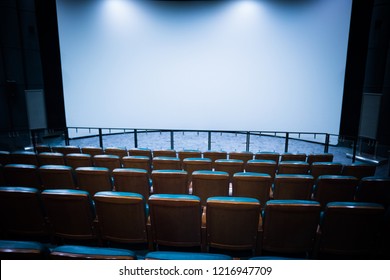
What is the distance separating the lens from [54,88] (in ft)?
33.3

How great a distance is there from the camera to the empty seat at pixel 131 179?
10.5ft

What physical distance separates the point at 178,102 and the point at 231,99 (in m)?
2.09

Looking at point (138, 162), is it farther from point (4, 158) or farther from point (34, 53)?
point (34, 53)

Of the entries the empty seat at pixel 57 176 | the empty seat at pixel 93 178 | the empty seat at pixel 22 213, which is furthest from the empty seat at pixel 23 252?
the empty seat at pixel 57 176

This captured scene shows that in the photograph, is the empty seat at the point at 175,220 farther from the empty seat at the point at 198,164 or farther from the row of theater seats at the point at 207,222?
the empty seat at the point at 198,164

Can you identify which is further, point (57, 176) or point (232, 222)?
point (57, 176)

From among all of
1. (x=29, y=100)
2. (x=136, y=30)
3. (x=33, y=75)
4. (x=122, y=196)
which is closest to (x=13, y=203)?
(x=122, y=196)

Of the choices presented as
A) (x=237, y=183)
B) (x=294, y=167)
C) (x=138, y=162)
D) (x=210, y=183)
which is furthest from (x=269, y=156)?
(x=138, y=162)

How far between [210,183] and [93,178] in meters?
1.48

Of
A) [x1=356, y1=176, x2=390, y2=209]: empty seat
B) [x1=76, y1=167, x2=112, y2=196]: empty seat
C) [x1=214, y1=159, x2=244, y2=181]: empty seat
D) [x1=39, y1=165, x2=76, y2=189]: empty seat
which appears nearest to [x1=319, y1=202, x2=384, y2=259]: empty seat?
[x1=356, y1=176, x2=390, y2=209]: empty seat

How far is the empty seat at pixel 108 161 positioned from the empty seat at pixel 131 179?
0.99m

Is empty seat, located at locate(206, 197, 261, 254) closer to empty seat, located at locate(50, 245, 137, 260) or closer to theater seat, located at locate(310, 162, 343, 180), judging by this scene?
empty seat, located at locate(50, 245, 137, 260)

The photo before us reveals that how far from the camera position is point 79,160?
431cm

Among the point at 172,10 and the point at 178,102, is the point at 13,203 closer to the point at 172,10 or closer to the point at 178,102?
the point at 178,102
